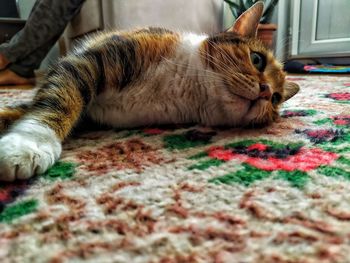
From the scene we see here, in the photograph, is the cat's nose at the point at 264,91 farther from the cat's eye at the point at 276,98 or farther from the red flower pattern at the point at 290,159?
the red flower pattern at the point at 290,159

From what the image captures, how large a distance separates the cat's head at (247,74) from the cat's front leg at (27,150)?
43 cm

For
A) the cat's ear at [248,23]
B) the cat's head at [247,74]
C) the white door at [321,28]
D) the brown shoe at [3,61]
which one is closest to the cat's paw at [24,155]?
the cat's head at [247,74]

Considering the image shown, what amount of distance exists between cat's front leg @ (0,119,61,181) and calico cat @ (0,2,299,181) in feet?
0.29

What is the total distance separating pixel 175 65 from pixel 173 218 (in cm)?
57

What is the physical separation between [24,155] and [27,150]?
2 cm

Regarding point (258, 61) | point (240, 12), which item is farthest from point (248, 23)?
point (240, 12)

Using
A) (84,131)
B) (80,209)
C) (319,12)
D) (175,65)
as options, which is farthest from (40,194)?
(319,12)

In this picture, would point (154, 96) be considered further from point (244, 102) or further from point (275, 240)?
point (275, 240)

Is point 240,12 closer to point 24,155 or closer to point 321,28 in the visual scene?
point 321,28

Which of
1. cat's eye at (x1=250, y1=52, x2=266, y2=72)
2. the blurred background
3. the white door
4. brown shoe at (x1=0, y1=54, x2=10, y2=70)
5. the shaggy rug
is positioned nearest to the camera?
the shaggy rug

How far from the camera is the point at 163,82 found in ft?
2.85

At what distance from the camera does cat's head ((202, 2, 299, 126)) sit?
32.0 inches

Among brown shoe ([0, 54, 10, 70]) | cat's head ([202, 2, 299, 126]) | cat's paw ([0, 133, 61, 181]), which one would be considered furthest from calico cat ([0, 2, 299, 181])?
brown shoe ([0, 54, 10, 70])

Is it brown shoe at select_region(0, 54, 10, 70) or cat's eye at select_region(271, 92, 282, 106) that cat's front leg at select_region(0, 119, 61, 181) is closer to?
cat's eye at select_region(271, 92, 282, 106)
